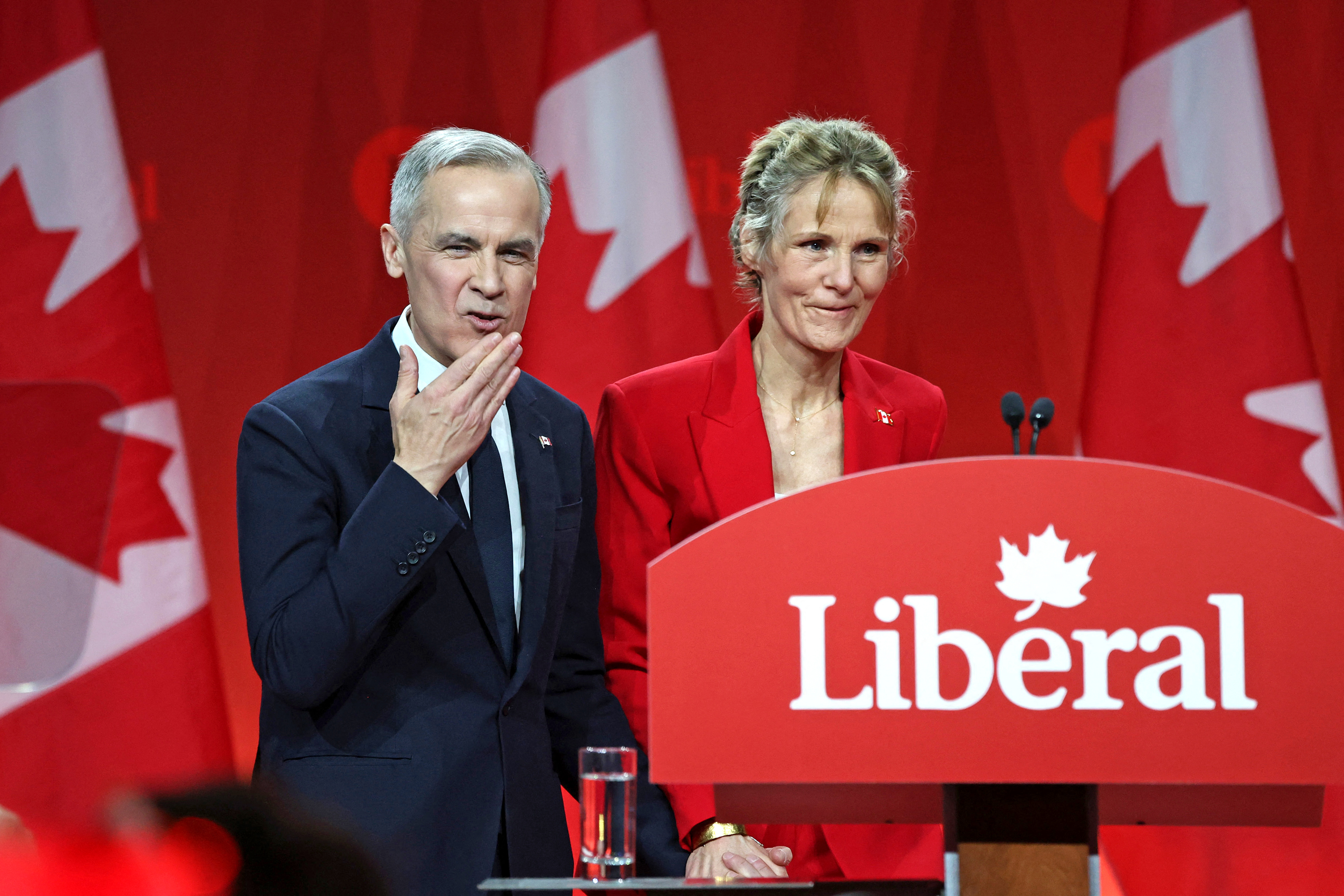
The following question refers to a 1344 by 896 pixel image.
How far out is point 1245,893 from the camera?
3158 millimetres

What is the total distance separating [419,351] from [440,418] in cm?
29

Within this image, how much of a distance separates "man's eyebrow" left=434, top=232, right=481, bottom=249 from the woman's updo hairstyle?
0.51 meters

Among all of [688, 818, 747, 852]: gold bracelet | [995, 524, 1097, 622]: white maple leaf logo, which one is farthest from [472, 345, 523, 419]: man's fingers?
[995, 524, 1097, 622]: white maple leaf logo

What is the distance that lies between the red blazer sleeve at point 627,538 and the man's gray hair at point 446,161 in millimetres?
369

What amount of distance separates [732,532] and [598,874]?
0.32 metres

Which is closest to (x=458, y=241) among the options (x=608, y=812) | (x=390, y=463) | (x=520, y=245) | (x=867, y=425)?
(x=520, y=245)

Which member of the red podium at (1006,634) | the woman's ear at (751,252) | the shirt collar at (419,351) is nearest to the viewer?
the red podium at (1006,634)

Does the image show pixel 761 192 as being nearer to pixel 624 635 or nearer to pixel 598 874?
pixel 624 635

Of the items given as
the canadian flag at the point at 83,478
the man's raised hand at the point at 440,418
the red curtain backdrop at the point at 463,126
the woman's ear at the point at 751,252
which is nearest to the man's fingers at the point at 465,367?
the man's raised hand at the point at 440,418

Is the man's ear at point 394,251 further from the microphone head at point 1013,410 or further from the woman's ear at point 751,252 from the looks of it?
the microphone head at point 1013,410

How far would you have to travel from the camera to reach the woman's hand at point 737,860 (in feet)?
4.59

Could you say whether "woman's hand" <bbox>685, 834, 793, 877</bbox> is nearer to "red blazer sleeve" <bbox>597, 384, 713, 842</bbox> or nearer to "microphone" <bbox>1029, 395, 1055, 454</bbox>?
"red blazer sleeve" <bbox>597, 384, 713, 842</bbox>

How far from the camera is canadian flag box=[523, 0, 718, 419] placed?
3.20 metres

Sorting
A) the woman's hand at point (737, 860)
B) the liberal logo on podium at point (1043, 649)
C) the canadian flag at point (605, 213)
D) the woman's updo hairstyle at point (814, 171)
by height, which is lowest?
the woman's hand at point (737, 860)
